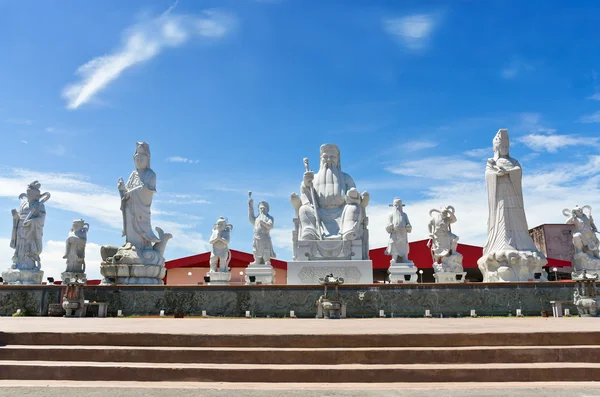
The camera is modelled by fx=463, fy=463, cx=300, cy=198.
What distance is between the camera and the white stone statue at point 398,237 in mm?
14297

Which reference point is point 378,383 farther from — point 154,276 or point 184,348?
point 154,276

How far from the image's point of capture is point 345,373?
466 cm

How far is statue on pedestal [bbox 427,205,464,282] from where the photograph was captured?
14188mm

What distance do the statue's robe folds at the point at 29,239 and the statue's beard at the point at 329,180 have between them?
917cm

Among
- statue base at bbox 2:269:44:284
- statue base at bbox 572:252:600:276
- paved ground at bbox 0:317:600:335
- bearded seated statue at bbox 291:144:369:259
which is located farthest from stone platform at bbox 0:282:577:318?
statue base at bbox 572:252:600:276

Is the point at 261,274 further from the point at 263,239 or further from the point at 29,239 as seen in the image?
the point at 29,239

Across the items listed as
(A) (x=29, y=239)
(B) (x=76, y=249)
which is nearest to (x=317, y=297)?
(B) (x=76, y=249)

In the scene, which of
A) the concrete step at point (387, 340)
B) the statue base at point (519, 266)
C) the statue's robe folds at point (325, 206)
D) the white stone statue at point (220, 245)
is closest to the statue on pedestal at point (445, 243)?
the statue base at point (519, 266)

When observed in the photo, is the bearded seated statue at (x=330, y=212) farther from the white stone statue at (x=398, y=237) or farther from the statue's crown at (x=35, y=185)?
the statue's crown at (x=35, y=185)

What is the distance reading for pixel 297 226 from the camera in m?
14.0

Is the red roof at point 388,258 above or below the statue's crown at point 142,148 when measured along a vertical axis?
below

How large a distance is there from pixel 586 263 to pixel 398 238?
575 cm

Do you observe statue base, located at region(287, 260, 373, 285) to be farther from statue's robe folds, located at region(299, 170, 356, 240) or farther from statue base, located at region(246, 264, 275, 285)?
statue base, located at region(246, 264, 275, 285)

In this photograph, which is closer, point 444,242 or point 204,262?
point 444,242
